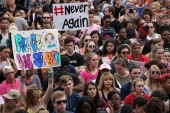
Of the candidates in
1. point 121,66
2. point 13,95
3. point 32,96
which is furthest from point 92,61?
point 13,95

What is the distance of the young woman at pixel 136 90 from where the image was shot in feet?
41.9

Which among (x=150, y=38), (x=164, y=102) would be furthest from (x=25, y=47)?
(x=150, y=38)

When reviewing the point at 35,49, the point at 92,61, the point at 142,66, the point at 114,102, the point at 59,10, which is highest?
the point at 59,10

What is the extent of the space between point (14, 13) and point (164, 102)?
9042 millimetres

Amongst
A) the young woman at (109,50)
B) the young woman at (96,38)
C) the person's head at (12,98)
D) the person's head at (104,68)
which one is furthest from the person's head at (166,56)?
the person's head at (12,98)

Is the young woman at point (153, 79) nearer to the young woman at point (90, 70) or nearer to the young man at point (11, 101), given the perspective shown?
the young woman at point (90, 70)

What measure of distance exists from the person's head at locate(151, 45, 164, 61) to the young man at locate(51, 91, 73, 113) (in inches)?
156

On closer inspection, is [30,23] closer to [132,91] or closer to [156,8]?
[156,8]

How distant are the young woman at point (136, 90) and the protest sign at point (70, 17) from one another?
4101 millimetres

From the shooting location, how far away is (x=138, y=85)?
42.3 feet

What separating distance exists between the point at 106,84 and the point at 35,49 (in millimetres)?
1416

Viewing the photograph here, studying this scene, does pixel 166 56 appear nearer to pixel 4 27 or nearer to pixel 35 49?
pixel 35 49

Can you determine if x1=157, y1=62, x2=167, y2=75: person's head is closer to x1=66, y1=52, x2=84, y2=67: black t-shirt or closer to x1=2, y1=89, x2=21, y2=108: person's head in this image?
x1=66, y1=52, x2=84, y2=67: black t-shirt

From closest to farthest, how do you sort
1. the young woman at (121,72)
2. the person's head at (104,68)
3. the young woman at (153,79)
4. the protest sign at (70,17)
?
the young woman at (153,79) < the person's head at (104,68) < the young woman at (121,72) < the protest sign at (70,17)
